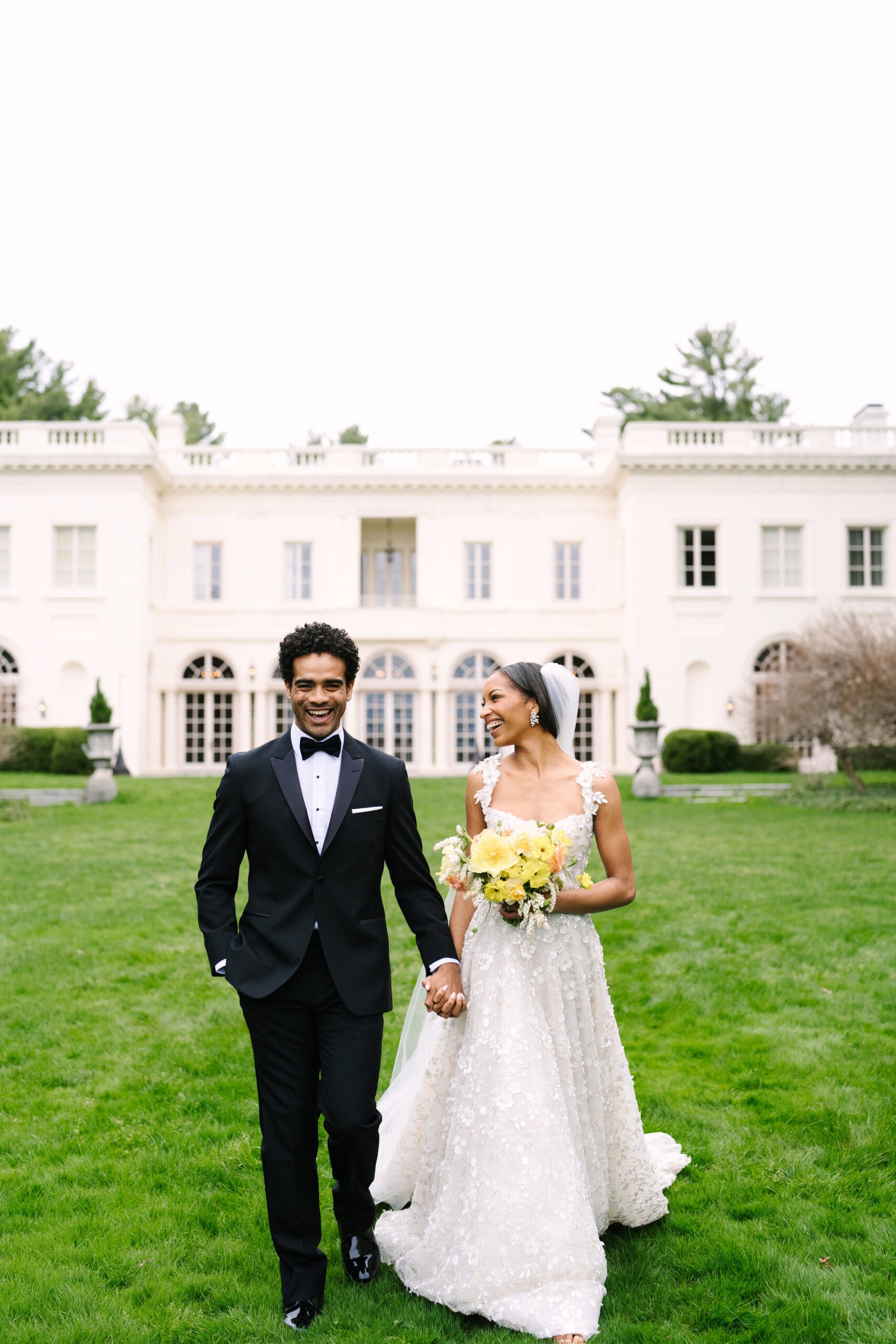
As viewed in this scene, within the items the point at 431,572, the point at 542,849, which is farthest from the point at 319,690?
the point at 431,572

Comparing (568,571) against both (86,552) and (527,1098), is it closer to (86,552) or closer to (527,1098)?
(86,552)

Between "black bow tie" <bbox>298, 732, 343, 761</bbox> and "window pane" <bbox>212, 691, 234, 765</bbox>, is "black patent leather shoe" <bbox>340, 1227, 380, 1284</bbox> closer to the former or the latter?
"black bow tie" <bbox>298, 732, 343, 761</bbox>

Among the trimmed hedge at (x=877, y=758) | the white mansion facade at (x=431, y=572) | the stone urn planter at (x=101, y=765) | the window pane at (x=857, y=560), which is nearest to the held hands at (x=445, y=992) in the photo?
the stone urn planter at (x=101, y=765)

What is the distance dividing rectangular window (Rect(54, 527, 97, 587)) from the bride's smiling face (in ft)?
87.7

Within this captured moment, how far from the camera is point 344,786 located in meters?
3.46

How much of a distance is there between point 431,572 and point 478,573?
4.25 ft

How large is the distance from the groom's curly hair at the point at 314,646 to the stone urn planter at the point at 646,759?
16.9 meters

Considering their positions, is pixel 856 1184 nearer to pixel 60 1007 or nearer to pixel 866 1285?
pixel 866 1285

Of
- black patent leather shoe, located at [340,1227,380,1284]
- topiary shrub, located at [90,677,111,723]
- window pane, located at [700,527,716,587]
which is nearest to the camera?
black patent leather shoe, located at [340,1227,380,1284]

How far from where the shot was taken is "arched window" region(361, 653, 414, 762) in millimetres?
30203

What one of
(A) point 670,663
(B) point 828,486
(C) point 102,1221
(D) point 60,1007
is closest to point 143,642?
(A) point 670,663

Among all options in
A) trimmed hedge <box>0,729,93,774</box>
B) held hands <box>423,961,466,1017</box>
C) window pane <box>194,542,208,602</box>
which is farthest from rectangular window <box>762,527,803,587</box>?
held hands <box>423,961,466,1017</box>

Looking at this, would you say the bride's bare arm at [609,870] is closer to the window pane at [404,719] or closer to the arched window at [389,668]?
the arched window at [389,668]

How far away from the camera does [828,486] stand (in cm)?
2905
